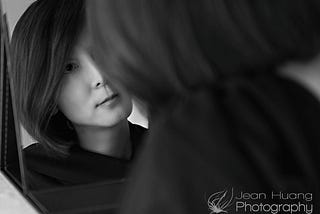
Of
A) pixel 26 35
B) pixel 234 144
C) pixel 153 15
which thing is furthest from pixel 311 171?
pixel 26 35

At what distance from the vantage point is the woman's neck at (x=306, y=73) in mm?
367

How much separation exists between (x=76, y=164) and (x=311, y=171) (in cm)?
80

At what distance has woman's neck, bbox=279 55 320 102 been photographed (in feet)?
1.20

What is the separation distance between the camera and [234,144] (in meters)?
0.36

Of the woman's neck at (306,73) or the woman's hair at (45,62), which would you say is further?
the woman's hair at (45,62)

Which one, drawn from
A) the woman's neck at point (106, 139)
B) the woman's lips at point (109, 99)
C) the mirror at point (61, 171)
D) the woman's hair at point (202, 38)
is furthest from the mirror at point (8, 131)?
the woman's hair at point (202, 38)

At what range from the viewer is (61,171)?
112 centimetres

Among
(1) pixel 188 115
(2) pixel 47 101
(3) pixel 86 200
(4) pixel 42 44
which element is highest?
(4) pixel 42 44

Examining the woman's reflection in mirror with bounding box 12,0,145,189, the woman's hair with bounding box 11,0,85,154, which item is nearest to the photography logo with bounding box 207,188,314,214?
the woman's reflection in mirror with bounding box 12,0,145,189

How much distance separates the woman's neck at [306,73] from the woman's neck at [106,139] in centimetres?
66

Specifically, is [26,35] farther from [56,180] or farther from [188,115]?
[188,115]

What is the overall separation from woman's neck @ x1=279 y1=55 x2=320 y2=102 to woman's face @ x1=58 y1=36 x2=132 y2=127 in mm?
571

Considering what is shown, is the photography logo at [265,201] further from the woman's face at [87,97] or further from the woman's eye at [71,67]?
the woman's eye at [71,67]

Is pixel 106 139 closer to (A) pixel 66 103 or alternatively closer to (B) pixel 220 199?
(A) pixel 66 103
